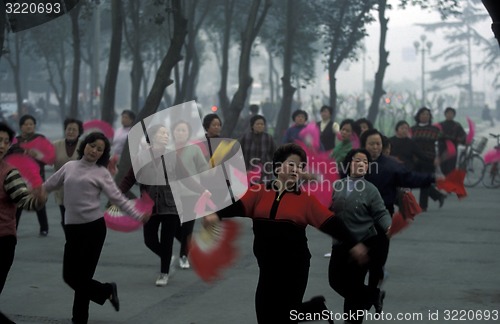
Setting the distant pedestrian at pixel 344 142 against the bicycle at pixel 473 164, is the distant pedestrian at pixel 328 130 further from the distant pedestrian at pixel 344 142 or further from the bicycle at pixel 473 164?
the bicycle at pixel 473 164

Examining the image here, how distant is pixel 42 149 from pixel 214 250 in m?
5.71

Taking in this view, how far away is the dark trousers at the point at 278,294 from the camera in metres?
6.02

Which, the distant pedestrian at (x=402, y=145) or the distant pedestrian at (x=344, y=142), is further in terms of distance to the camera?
the distant pedestrian at (x=402, y=145)

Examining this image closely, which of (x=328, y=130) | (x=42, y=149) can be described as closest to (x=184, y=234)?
(x=42, y=149)

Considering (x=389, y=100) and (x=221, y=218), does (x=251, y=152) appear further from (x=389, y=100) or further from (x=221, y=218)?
(x=389, y=100)

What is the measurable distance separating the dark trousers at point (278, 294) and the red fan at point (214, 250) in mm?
383

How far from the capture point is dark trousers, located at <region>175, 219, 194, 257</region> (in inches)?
432

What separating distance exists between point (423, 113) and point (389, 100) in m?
34.4

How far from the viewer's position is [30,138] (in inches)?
488

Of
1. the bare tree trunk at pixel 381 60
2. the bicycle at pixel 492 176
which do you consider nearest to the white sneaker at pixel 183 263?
the bicycle at pixel 492 176

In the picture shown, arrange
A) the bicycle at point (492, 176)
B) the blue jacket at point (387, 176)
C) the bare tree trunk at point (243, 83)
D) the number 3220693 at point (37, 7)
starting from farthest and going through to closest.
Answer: the bare tree trunk at point (243, 83) < the bicycle at point (492, 176) < the number 3220693 at point (37, 7) < the blue jacket at point (387, 176)

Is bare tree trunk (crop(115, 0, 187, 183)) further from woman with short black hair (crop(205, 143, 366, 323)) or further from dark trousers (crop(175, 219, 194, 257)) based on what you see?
woman with short black hair (crop(205, 143, 366, 323))

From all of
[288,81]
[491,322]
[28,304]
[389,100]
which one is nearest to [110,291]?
[28,304]

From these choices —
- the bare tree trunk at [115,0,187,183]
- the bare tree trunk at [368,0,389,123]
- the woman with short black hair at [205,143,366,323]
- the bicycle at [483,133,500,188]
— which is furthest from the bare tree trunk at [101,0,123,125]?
the woman with short black hair at [205,143,366,323]
